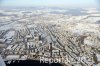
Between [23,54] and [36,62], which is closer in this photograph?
[36,62]

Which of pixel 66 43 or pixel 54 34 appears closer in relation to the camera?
pixel 66 43

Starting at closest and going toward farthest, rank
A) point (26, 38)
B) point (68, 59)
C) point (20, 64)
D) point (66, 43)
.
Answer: point (20, 64), point (68, 59), point (66, 43), point (26, 38)

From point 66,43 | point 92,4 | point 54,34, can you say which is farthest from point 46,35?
point 92,4

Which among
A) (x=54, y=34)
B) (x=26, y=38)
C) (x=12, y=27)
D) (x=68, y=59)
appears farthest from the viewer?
(x=12, y=27)

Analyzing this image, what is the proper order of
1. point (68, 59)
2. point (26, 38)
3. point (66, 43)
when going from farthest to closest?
point (26, 38) → point (66, 43) → point (68, 59)

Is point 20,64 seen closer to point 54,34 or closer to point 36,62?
point 36,62

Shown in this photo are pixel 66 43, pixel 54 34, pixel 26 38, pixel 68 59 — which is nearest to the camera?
pixel 68 59

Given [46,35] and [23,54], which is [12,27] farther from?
[23,54]

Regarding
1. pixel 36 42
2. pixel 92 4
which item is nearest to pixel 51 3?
pixel 92 4

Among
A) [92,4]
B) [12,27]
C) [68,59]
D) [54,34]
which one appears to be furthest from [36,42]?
[92,4]
